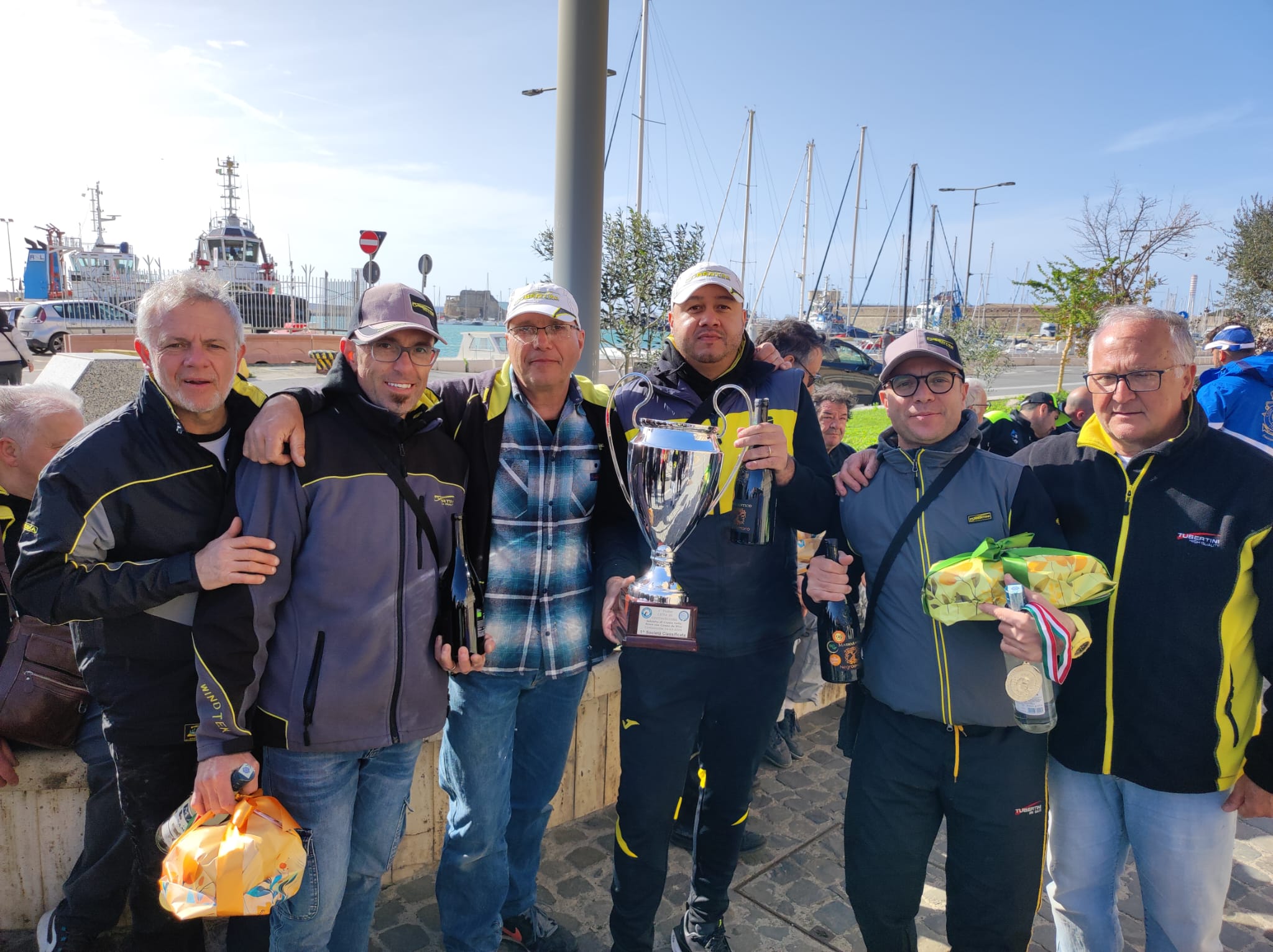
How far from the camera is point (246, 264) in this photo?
139 ft

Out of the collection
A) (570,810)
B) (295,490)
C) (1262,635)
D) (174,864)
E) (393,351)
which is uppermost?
(393,351)

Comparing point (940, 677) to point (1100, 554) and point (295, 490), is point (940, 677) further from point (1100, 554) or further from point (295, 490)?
point (295, 490)

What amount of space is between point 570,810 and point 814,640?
169cm

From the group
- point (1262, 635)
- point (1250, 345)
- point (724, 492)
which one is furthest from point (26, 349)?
point (1250, 345)

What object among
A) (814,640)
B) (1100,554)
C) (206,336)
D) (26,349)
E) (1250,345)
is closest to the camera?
(206,336)

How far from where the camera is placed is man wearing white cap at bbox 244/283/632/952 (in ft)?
8.61

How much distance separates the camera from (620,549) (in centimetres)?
283

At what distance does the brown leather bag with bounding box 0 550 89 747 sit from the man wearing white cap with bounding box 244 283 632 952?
4.40 ft

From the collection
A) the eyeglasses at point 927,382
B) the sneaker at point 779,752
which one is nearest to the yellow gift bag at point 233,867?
the eyeglasses at point 927,382

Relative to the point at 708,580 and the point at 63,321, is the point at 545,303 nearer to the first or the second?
the point at 708,580

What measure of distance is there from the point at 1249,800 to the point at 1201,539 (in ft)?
2.49

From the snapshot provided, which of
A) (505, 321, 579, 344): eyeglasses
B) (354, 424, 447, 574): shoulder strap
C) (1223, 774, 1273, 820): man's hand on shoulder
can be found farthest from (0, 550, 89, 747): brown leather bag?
(1223, 774, 1273, 820): man's hand on shoulder

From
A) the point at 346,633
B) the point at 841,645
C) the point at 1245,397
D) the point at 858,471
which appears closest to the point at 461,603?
the point at 346,633

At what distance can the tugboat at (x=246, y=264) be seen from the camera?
28875mm
